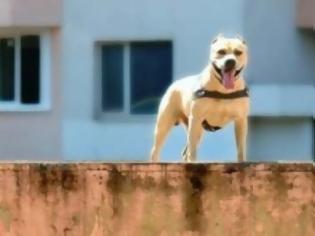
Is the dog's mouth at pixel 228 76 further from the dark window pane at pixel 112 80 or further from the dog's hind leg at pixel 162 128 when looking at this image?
the dark window pane at pixel 112 80

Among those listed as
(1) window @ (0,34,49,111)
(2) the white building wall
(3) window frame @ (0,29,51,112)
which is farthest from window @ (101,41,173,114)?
(1) window @ (0,34,49,111)

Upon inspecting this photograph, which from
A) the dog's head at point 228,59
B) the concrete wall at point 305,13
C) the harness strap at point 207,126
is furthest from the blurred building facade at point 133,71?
the dog's head at point 228,59

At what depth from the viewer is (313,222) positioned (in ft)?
34.6

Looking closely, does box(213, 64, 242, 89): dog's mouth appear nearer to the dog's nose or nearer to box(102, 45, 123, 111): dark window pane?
the dog's nose

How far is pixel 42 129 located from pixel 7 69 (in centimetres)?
143

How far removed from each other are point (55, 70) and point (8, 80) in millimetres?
1411

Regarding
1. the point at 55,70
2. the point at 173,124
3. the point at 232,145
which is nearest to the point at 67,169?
the point at 173,124

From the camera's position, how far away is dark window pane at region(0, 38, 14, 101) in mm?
25875

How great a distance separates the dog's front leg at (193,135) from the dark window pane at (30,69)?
39.3ft

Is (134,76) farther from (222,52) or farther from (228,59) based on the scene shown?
(228,59)

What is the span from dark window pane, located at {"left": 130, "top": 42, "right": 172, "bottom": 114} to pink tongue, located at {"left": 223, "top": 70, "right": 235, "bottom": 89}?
11.2 metres

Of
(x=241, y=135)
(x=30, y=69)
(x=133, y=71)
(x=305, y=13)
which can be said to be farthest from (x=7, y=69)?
(x=241, y=135)

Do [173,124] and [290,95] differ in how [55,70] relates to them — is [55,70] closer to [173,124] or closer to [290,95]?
[290,95]

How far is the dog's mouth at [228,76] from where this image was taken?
1312cm
